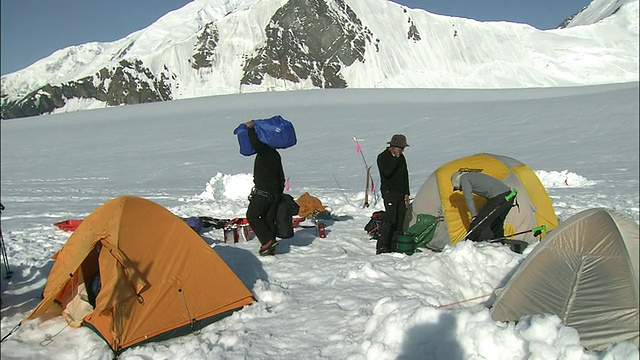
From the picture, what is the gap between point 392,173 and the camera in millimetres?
6488

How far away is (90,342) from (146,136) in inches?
1000

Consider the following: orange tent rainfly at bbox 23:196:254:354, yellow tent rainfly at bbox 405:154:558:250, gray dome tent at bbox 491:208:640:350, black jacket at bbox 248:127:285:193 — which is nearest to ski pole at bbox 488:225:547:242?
yellow tent rainfly at bbox 405:154:558:250

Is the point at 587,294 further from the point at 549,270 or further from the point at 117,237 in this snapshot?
the point at 117,237

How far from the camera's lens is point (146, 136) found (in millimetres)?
27938

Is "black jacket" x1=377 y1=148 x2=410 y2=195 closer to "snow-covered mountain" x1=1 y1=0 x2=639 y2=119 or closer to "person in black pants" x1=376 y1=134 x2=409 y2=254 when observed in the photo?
"person in black pants" x1=376 y1=134 x2=409 y2=254

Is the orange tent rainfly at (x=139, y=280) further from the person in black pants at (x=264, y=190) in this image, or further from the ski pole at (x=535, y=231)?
the ski pole at (x=535, y=231)

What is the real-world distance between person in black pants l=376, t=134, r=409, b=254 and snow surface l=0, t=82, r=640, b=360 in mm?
348

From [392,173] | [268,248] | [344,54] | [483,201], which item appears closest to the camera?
[268,248]

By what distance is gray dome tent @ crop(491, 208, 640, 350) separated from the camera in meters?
3.64

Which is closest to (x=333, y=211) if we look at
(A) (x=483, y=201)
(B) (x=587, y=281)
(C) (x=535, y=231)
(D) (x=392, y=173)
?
(D) (x=392, y=173)

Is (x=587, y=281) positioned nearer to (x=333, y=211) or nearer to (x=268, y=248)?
(x=268, y=248)

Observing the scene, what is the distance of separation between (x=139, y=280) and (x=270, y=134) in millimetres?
2554

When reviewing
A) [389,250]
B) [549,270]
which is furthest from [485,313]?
[389,250]

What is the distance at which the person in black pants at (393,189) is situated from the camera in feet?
21.2
